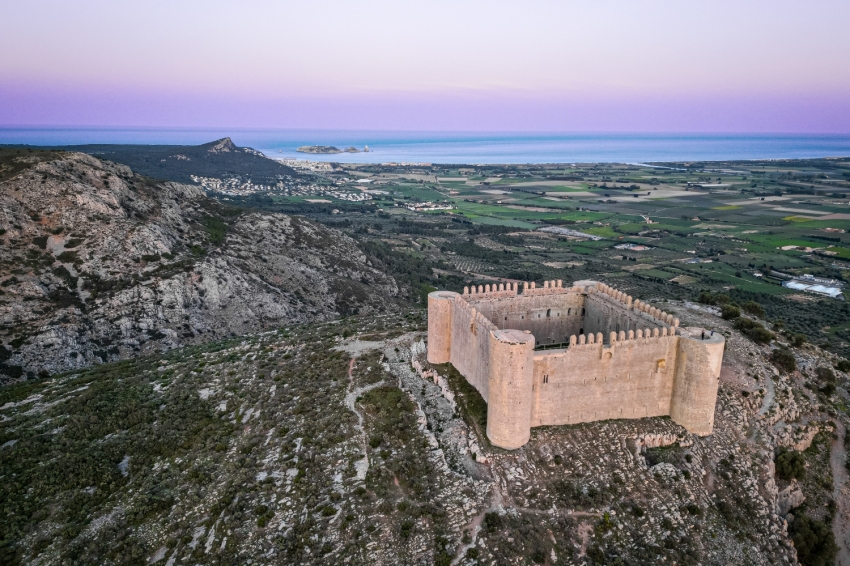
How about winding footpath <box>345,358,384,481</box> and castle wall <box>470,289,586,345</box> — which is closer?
winding footpath <box>345,358,384,481</box>

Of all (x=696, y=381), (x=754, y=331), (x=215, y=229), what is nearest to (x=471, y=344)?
(x=696, y=381)

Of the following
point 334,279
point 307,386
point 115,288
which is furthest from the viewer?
point 334,279

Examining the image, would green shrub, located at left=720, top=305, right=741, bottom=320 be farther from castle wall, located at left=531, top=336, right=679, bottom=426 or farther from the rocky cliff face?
the rocky cliff face

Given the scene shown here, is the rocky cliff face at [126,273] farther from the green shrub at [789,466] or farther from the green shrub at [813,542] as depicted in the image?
the green shrub at [813,542]

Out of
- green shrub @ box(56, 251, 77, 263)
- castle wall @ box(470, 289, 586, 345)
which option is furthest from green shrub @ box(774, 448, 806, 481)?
green shrub @ box(56, 251, 77, 263)

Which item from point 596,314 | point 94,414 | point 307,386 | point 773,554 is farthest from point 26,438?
point 773,554

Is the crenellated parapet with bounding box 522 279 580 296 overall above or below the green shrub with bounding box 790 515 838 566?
above

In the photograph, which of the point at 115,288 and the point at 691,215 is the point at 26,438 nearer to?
the point at 115,288
